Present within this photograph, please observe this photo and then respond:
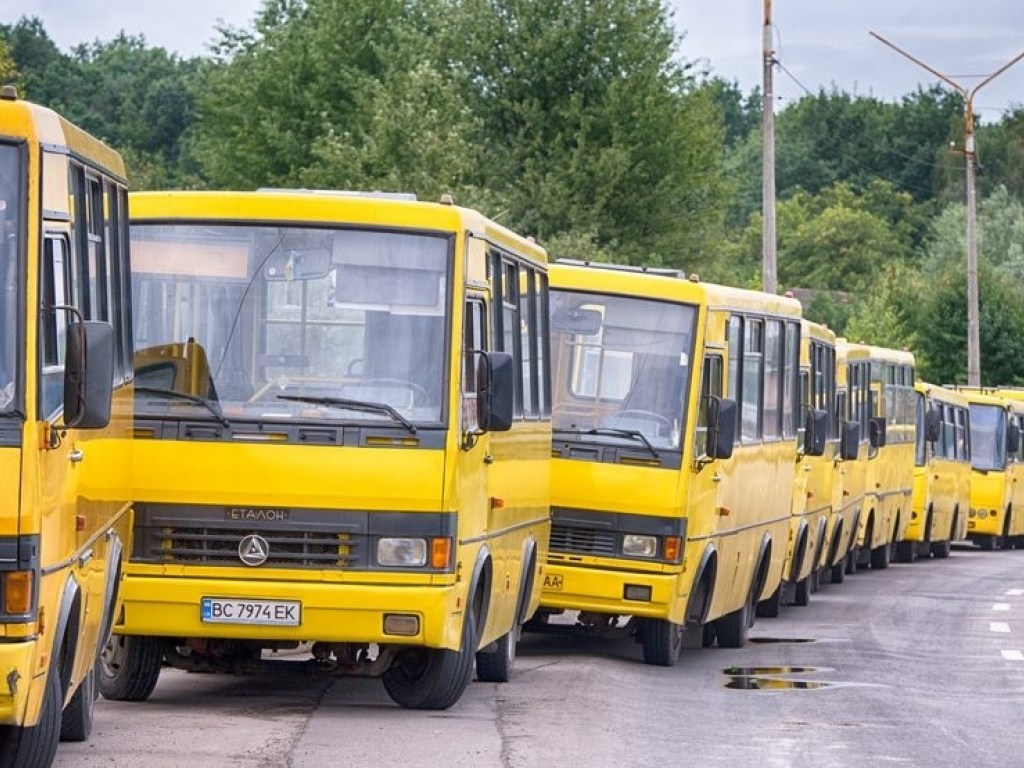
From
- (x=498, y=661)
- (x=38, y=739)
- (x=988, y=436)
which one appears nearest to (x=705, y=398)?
(x=498, y=661)

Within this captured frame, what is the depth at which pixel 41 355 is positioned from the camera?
9789 millimetres

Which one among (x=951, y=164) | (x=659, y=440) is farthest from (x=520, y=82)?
(x=951, y=164)

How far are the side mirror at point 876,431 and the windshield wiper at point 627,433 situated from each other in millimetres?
17459

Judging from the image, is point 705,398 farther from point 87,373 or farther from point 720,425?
point 87,373

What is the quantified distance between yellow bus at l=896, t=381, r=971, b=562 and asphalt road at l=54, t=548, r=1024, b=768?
70.6 ft

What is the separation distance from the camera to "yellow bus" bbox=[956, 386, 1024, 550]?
53.6 m

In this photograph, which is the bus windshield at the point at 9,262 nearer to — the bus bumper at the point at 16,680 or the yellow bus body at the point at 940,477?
the bus bumper at the point at 16,680

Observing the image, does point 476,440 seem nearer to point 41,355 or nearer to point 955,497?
point 41,355

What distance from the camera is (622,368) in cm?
1941

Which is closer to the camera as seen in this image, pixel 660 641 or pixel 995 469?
pixel 660 641

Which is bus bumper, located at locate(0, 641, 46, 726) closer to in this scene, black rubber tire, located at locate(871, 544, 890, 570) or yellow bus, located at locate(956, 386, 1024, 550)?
black rubber tire, located at locate(871, 544, 890, 570)

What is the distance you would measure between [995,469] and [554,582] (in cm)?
3612

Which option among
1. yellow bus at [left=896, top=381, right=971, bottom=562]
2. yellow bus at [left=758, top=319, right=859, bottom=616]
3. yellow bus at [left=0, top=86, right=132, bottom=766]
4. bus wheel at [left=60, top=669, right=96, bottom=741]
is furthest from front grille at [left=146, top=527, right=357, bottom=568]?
yellow bus at [left=896, top=381, right=971, bottom=562]

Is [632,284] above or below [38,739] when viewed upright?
above
